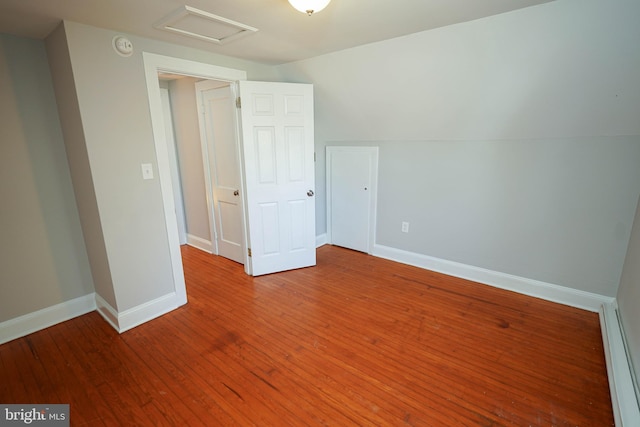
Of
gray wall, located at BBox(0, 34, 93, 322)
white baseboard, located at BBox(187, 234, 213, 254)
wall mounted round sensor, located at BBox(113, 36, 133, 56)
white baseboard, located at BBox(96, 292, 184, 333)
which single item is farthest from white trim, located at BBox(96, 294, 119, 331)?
wall mounted round sensor, located at BBox(113, 36, 133, 56)

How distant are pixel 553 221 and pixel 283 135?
2.58 m

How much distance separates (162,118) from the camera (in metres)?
2.37

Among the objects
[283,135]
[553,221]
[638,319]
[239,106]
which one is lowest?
[638,319]

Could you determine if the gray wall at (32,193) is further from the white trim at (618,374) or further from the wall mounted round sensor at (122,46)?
the white trim at (618,374)

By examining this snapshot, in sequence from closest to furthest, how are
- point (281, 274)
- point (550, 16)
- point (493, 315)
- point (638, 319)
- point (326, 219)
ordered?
point (638, 319)
point (550, 16)
point (493, 315)
point (281, 274)
point (326, 219)

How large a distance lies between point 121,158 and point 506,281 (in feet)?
11.4

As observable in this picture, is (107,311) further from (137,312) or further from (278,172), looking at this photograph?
(278,172)

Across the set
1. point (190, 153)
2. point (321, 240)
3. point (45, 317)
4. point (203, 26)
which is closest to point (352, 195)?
point (321, 240)

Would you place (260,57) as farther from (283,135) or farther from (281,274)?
(281,274)

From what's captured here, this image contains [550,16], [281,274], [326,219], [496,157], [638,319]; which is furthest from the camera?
[326,219]

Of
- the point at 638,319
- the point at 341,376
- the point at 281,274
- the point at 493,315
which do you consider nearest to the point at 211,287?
the point at 281,274

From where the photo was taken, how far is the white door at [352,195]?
359cm

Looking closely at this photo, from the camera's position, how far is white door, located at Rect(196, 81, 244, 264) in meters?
3.20

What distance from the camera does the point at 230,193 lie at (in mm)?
3414
